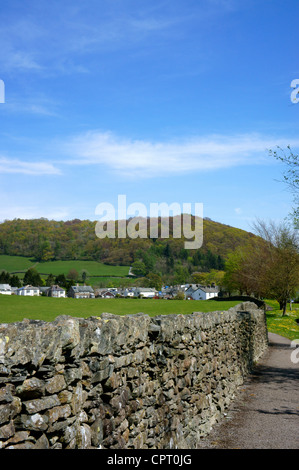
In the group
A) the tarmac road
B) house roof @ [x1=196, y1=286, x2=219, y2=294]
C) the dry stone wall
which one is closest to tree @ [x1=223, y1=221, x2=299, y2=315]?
the tarmac road

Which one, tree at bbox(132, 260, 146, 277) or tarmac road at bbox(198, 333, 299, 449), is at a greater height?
tree at bbox(132, 260, 146, 277)

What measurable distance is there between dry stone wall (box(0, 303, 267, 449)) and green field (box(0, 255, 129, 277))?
3409 inches

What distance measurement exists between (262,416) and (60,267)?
9174 cm

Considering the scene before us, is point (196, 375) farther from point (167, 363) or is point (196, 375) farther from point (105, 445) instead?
point (105, 445)

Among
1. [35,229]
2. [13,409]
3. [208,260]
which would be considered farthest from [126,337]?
[208,260]

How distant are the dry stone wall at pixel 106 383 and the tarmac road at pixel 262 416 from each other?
0.55m

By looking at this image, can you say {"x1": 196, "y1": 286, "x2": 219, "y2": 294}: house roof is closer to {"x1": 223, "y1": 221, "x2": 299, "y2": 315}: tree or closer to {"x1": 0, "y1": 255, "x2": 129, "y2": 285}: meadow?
{"x1": 0, "y1": 255, "x2": 129, "y2": 285}: meadow

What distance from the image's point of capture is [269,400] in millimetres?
12000

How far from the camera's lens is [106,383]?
15.8 ft

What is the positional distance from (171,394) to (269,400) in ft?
20.1

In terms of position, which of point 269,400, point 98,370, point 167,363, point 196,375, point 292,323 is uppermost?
point 98,370

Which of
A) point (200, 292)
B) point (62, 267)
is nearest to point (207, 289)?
point (200, 292)

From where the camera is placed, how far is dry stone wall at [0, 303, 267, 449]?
11.4 ft

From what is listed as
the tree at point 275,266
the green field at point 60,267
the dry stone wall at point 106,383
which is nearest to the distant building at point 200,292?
the green field at point 60,267
